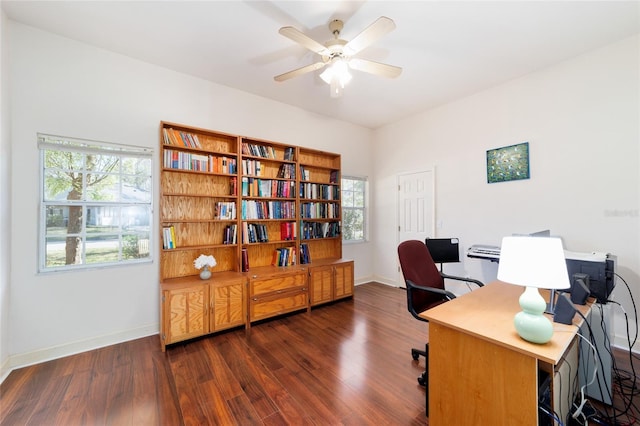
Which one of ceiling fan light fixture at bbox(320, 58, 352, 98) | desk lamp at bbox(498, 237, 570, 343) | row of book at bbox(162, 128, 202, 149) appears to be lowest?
desk lamp at bbox(498, 237, 570, 343)

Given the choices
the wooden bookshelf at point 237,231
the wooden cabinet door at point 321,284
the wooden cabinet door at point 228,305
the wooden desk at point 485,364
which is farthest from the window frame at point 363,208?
the wooden desk at point 485,364

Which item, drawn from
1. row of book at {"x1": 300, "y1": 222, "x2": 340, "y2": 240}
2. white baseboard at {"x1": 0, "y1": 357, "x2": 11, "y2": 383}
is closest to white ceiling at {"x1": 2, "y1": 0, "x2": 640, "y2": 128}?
row of book at {"x1": 300, "y1": 222, "x2": 340, "y2": 240}

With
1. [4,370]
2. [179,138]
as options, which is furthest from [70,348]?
[179,138]

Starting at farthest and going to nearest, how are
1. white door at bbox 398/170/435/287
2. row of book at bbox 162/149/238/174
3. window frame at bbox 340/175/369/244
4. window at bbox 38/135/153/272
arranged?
window frame at bbox 340/175/369/244 < white door at bbox 398/170/435/287 < row of book at bbox 162/149/238/174 < window at bbox 38/135/153/272

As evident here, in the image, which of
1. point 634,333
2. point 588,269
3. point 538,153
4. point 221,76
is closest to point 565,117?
point 538,153

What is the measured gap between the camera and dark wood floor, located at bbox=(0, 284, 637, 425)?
162cm

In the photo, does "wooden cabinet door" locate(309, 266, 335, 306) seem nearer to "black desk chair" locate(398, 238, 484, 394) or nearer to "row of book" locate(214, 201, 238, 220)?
"row of book" locate(214, 201, 238, 220)

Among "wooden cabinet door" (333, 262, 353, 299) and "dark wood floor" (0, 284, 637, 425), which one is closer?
"dark wood floor" (0, 284, 637, 425)

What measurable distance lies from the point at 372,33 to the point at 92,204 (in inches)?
121

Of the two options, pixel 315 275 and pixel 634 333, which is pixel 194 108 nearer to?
pixel 315 275

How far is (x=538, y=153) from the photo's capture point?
9.70 ft

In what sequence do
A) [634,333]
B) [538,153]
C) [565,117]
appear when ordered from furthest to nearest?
1. [538,153]
2. [565,117]
3. [634,333]

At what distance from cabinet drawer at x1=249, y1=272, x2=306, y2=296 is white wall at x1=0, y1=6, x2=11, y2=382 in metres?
2.01

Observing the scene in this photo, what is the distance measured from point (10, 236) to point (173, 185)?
4.42ft
